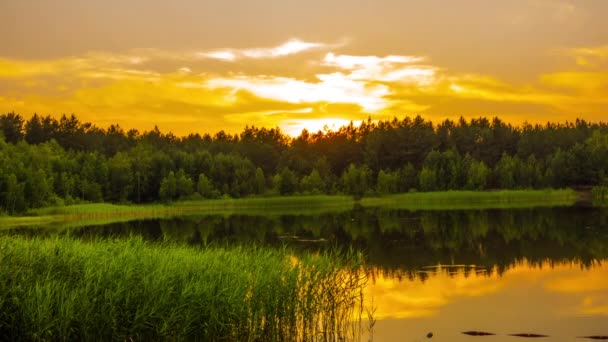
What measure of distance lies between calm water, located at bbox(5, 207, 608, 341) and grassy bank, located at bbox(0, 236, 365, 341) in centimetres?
275

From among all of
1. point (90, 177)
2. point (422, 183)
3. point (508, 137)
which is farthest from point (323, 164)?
point (90, 177)

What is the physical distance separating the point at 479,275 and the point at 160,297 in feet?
59.4

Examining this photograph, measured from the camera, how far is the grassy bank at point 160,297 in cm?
1422

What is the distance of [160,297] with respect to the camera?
14805mm

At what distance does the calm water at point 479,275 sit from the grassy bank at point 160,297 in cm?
275

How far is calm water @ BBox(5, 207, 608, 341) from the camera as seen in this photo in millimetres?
20016

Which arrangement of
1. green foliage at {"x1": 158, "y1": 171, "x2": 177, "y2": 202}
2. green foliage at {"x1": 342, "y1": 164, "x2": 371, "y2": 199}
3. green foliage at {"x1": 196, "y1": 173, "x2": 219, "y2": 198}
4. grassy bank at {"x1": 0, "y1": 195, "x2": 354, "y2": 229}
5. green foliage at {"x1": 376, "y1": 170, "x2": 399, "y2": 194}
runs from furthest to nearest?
green foliage at {"x1": 342, "y1": 164, "x2": 371, "y2": 199} < green foliage at {"x1": 376, "y1": 170, "x2": 399, "y2": 194} < green foliage at {"x1": 196, "y1": 173, "x2": 219, "y2": 198} < green foliage at {"x1": 158, "y1": 171, "x2": 177, "y2": 202} < grassy bank at {"x1": 0, "y1": 195, "x2": 354, "y2": 229}

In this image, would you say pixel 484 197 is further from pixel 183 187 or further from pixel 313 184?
pixel 183 187

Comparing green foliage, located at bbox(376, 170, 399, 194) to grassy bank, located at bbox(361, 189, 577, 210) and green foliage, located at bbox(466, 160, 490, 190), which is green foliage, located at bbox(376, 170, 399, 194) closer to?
grassy bank, located at bbox(361, 189, 577, 210)

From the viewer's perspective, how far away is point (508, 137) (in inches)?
5659

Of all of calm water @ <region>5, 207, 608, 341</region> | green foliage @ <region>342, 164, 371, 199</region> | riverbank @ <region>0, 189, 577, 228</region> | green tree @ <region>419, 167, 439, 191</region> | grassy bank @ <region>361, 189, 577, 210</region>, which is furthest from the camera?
green foliage @ <region>342, 164, 371, 199</region>

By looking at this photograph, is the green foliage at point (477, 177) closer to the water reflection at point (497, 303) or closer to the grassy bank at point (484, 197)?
the grassy bank at point (484, 197)

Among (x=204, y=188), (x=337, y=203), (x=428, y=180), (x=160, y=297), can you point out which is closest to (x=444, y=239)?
(x=160, y=297)

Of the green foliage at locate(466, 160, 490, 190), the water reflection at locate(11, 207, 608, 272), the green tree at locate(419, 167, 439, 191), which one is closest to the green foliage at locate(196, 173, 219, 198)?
the green tree at locate(419, 167, 439, 191)
